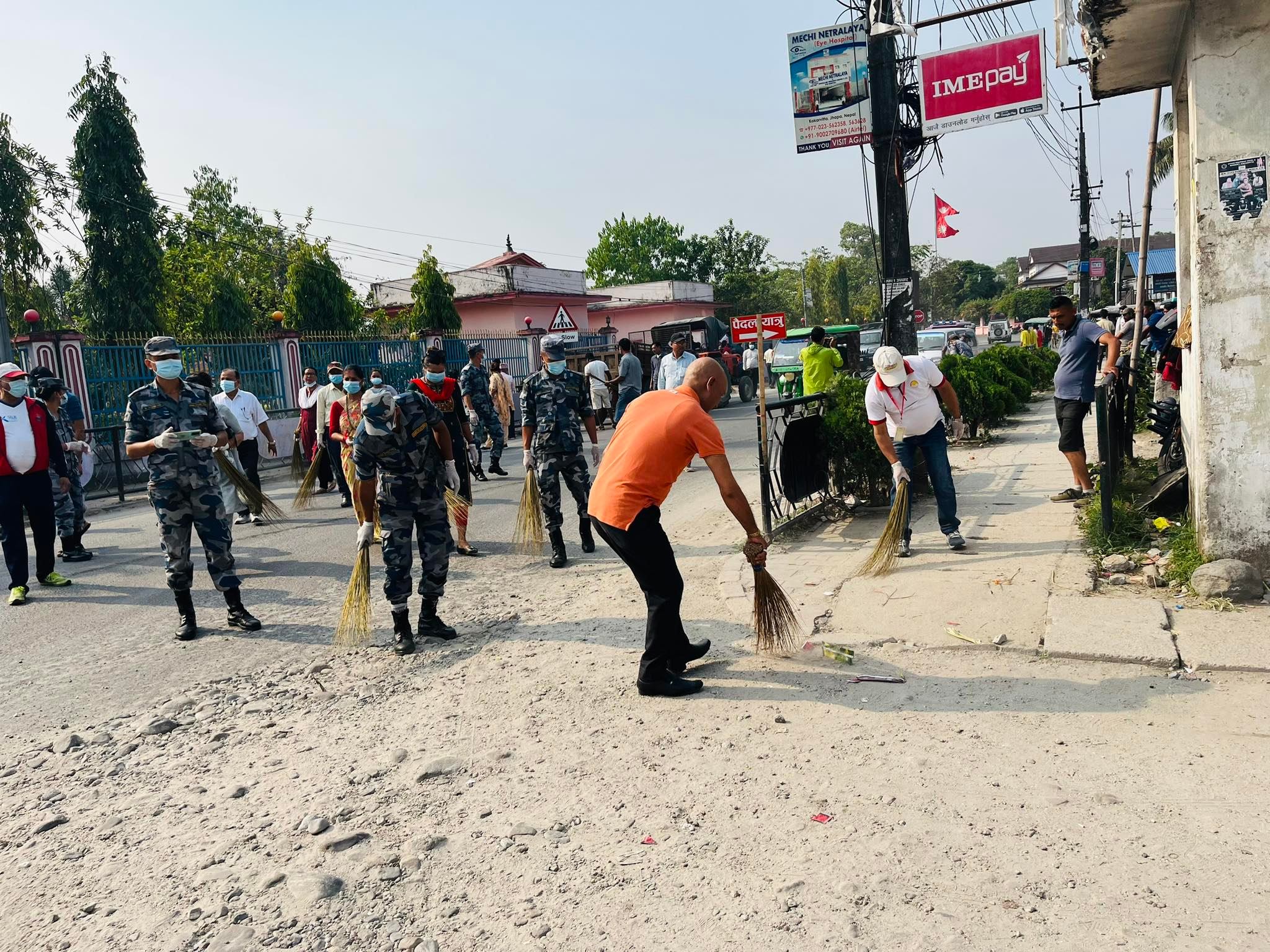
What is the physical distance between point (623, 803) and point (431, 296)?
1104 inches

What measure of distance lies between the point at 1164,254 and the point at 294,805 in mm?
58487

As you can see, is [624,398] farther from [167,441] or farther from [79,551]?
[167,441]

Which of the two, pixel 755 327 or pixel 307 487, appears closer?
pixel 755 327

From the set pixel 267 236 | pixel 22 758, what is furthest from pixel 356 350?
pixel 267 236

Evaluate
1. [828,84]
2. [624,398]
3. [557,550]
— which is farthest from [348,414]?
[828,84]

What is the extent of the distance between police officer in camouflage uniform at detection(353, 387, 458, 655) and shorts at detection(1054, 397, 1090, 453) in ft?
16.3

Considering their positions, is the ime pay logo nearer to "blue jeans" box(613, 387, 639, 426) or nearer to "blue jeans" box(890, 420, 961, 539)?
"blue jeans" box(613, 387, 639, 426)

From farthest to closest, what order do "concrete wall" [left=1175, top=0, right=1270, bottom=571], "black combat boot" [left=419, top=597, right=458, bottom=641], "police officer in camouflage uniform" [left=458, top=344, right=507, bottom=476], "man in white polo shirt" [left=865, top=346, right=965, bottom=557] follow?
"police officer in camouflage uniform" [left=458, top=344, right=507, bottom=476]
"man in white polo shirt" [left=865, top=346, right=965, bottom=557]
"black combat boot" [left=419, top=597, right=458, bottom=641]
"concrete wall" [left=1175, top=0, right=1270, bottom=571]

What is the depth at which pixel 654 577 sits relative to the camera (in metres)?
4.44

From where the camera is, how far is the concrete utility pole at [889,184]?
9.52m

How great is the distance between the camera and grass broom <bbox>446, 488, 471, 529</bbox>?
6336 millimetres

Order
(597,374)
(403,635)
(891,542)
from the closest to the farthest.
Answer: (403,635), (891,542), (597,374)

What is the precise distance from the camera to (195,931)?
2.83m

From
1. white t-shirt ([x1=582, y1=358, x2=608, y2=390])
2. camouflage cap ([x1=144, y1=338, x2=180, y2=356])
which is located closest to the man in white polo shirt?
camouflage cap ([x1=144, y1=338, x2=180, y2=356])
